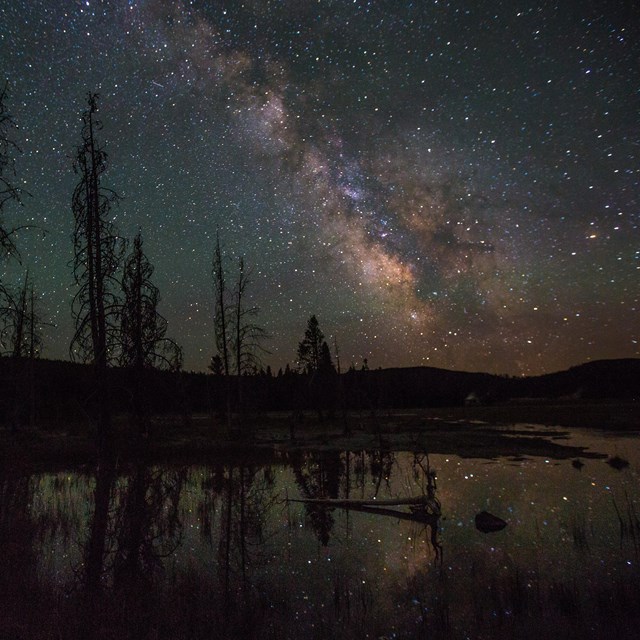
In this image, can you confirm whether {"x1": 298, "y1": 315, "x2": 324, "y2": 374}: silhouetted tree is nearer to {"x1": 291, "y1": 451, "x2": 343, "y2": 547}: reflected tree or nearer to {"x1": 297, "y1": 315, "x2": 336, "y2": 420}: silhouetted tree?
{"x1": 297, "y1": 315, "x2": 336, "y2": 420}: silhouetted tree

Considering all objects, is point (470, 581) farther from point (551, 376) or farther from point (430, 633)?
point (551, 376)

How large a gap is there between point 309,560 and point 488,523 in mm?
4865

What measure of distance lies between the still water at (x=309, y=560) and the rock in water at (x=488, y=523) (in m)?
0.24

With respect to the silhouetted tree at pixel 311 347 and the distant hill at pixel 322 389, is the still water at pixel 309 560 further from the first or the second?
the silhouetted tree at pixel 311 347

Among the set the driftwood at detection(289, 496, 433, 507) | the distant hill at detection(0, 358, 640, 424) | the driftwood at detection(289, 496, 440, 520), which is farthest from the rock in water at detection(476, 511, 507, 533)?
the distant hill at detection(0, 358, 640, 424)

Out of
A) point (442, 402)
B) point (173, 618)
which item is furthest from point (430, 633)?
point (442, 402)

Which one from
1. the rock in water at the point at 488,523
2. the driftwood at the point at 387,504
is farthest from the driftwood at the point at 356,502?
the rock in water at the point at 488,523

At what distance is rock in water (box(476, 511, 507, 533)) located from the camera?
477 inches

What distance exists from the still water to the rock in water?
242mm

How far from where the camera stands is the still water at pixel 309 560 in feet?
22.4

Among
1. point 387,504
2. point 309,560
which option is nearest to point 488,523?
point 387,504

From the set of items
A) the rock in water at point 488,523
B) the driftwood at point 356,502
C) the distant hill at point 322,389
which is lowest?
the rock in water at point 488,523

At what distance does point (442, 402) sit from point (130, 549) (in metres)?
112

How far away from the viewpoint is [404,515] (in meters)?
13.9
